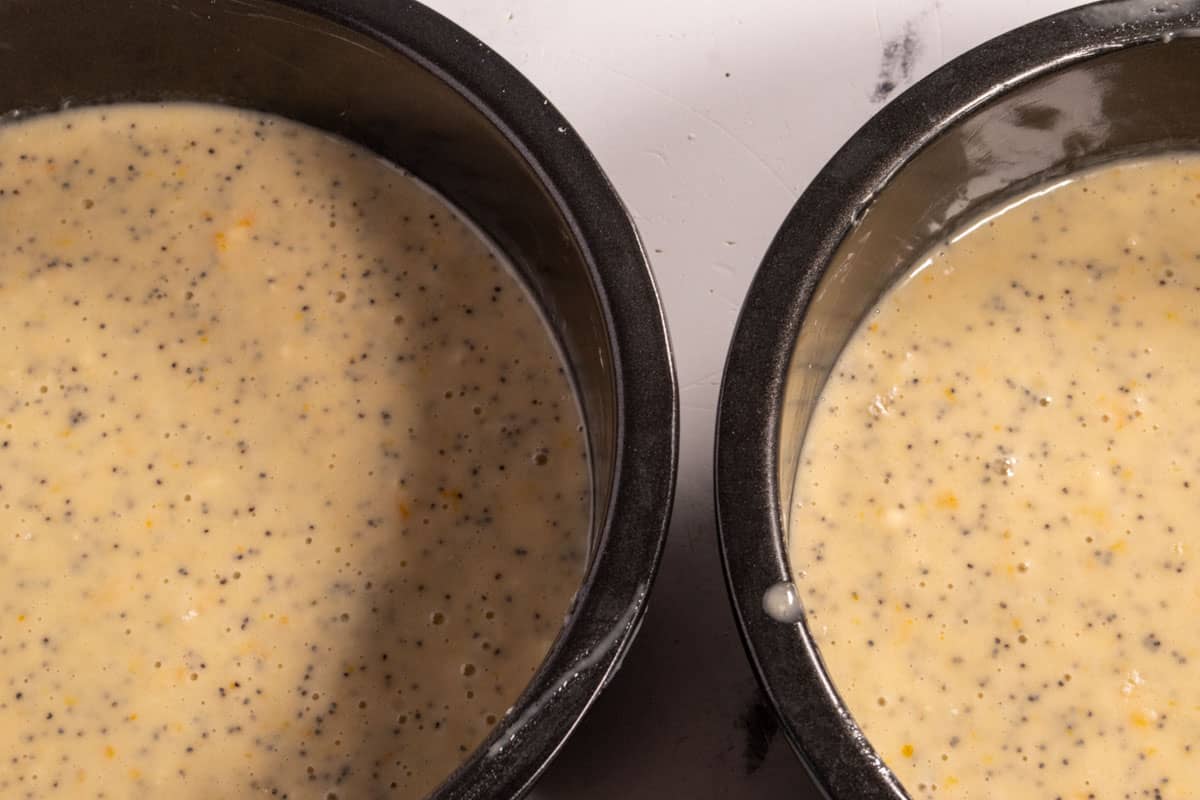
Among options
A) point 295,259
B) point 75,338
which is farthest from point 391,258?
point 75,338

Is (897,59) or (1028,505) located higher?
(897,59)

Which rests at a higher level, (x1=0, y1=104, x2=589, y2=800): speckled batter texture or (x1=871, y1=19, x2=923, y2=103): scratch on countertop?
(x1=871, y1=19, x2=923, y2=103): scratch on countertop

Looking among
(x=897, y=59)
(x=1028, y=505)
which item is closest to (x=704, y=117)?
(x=897, y=59)

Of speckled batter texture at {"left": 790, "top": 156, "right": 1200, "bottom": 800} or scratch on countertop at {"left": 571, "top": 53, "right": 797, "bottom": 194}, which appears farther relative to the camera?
scratch on countertop at {"left": 571, "top": 53, "right": 797, "bottom": 194}

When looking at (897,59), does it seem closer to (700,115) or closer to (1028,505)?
(700,115)

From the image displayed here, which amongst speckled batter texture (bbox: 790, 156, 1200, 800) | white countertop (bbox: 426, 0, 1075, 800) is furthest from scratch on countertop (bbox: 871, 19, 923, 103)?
speckled batter texture (bbox: 790, 156, 1200, 800)

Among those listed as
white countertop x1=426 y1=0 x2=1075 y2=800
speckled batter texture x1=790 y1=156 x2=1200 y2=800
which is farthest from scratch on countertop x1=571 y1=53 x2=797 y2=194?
speckled batter texture x1=790 y1=156 x2=1200 y2=800

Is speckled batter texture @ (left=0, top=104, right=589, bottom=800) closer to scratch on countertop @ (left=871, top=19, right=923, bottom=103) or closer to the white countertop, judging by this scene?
the white countertop
